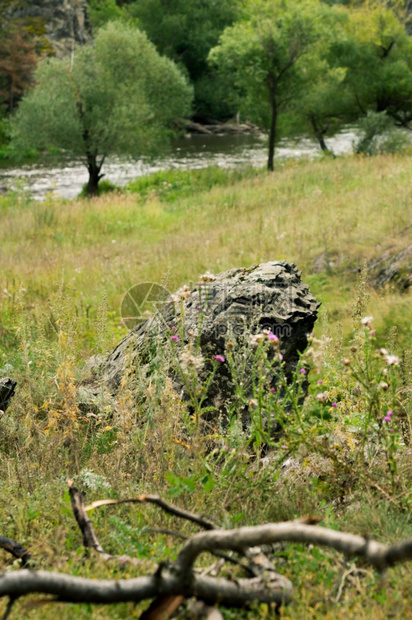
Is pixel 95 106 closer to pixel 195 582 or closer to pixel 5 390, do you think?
pixel 5 390

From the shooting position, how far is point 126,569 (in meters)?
2.17

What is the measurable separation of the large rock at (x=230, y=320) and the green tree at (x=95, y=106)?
2008 cm

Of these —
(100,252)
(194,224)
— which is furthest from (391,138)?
(100,252)

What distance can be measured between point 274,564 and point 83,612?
0.74 m

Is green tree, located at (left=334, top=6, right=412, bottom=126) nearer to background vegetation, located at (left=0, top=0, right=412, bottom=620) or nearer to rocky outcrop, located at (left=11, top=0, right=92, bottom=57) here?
background vegetation, located at (left=0, top=0, right=412, bottom=620)

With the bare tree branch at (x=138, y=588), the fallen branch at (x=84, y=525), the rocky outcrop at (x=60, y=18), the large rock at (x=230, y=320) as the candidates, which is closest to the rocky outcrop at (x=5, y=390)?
the large rock at (x=230, y=320)

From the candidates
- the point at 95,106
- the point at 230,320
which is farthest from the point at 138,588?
the point at 95,106

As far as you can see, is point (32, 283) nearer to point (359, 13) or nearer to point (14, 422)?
point (14, 422)

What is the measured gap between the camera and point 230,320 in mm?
4102

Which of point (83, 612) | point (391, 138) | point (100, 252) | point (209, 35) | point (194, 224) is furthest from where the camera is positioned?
point (209, 35)

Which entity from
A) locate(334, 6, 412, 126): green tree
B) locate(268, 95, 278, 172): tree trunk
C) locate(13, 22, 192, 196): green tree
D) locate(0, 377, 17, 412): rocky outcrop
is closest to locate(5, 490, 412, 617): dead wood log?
locate(0, 377, 17, 412): rocky outcrop

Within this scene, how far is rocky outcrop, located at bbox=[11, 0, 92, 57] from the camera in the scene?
5457 cm

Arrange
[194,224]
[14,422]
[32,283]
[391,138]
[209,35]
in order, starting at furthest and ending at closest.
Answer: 1. [209,35]
2. [391,138]
3. [194,224]
4. [32,283]
5. [14,422]

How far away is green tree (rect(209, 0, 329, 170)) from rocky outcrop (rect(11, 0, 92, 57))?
32.9 meters
